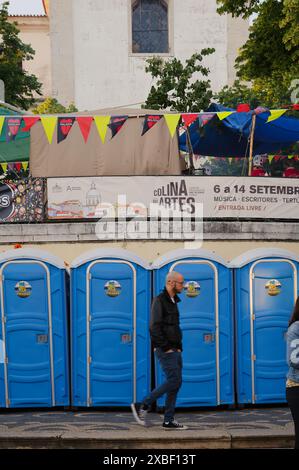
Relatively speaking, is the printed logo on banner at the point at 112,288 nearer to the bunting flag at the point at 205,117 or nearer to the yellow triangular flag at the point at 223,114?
the bunting flag at the point at 205,117

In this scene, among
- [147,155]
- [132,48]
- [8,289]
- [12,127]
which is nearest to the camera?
[8,289]

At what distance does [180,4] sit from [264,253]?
31859mm

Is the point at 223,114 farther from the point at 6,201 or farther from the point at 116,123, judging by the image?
the point at 6,201

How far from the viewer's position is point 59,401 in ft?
42.7

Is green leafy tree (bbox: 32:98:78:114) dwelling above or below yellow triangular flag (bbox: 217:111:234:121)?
above

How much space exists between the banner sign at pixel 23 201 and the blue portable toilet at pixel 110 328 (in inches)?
97.5

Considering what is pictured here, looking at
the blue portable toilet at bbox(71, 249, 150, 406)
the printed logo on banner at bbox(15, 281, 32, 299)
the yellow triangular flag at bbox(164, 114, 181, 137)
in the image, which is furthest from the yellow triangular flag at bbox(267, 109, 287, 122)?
the printed logo on banner at bbox(15, 281, 32, 299)

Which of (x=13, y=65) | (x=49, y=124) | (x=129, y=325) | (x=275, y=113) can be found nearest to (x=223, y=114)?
(x=275, y=113)

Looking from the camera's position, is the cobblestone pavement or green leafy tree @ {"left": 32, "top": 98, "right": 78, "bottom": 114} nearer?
the cobblestone pavement

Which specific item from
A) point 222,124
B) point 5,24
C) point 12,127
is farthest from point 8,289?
point 5,24

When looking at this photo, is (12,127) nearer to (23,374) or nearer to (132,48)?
(23,374)

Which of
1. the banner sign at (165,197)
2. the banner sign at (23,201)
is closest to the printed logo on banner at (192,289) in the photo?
the banner sign at (165,197)

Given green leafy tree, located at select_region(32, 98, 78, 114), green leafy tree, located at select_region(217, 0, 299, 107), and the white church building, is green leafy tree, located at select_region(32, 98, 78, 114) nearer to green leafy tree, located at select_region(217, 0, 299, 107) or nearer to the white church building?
the white church building

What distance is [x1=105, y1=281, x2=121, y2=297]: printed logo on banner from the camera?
12805 mm
